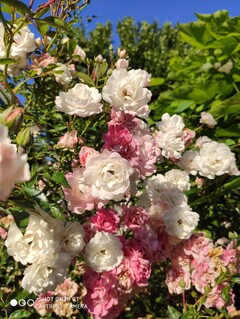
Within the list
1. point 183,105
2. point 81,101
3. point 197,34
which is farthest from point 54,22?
point 197,34

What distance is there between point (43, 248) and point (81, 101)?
1.28 ft

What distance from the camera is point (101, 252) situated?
1126mm

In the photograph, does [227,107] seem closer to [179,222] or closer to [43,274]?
[179,222]

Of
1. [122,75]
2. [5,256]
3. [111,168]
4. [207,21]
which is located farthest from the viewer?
[207,21]

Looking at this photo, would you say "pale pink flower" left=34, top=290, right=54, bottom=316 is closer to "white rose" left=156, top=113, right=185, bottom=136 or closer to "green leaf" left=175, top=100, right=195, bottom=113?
"white rose" left=156, top=113, right=185, bottom=136

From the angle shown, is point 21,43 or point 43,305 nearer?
point 21,43

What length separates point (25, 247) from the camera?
100 centimetres

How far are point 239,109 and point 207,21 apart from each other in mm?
642

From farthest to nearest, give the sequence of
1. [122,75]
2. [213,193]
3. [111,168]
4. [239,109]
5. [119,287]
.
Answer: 1. [239,109]
2. [213,193]
3. [119,287]
4. [122,75]
5. [111,168]

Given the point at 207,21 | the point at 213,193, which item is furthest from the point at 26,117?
the point at 207,21

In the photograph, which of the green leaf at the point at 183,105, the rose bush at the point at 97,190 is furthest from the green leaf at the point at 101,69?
the green leaf at the point at 183,105

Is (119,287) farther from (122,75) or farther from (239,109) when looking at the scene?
(239,109)

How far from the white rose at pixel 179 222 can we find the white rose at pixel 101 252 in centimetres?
23

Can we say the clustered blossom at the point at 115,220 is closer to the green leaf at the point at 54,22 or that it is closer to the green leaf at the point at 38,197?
the green leaf at the point at 38,197
